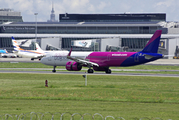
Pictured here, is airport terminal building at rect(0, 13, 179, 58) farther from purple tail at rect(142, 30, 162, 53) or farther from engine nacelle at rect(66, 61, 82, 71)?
purple tail at rect(142, 30, 162, 53)

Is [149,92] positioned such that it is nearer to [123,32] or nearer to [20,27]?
[123,32]

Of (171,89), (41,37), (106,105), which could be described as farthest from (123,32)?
(106,105)

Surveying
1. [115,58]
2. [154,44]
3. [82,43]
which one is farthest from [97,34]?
[154,44]

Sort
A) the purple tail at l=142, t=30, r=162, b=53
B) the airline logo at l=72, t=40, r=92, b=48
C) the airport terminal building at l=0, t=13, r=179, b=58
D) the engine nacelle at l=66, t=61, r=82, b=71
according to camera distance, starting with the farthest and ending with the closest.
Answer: the airline logo at l=72, t=40, r=92, b=48 → the airport terminal building at l=0, t=13, r=179, b=58 → the engine nacelle at l=66, t=61, r=82, b=71 → the purple tail at l=142, t=30, r=162, b=53

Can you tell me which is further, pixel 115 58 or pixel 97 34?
pixel 97 34

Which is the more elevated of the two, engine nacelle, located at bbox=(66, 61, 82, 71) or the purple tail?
the purple tail

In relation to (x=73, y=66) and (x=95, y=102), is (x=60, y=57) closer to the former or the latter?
(x=73, y=66)

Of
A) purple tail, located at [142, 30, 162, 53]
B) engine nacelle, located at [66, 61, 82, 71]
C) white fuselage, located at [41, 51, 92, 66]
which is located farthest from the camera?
white fuselage, located at [41, 51, 92, 66]

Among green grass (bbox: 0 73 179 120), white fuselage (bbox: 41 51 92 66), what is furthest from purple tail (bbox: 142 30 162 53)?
green grass (bbox: 0 73 179 120)

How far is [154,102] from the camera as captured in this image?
2748cm

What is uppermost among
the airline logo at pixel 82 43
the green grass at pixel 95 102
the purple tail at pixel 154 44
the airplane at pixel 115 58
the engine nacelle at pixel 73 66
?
the airline logo at pixel 82 43

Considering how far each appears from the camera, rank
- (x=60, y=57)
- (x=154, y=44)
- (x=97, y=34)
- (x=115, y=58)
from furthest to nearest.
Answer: (x=97, y=34)
(x=60, y=57)
(x=115, y=58)
(x=154, y=44)

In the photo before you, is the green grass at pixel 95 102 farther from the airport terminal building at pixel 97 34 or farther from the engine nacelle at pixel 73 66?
the airport terminal building at pixel 97 34

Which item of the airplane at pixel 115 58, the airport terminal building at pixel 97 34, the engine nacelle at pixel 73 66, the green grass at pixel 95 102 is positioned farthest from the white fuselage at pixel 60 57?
the airport terminal building at pixel 97 34
